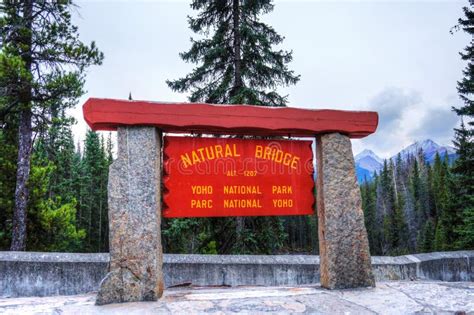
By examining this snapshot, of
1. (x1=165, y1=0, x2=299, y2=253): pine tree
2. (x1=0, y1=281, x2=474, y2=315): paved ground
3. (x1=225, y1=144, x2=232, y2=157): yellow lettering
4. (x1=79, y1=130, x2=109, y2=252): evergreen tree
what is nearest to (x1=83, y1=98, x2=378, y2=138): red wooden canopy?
(x1=225, y1=144, x2=232, y2=157): yellow lettering

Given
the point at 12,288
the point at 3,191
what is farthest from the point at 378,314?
the point at 3,191

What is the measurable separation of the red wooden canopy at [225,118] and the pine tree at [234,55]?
7835 mm

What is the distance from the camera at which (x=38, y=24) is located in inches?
439

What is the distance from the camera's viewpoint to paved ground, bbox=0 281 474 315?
3.50 metres

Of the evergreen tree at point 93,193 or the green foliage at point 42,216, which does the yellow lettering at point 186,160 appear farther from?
the evergreen tree at point 93,193

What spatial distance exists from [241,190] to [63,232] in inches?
406

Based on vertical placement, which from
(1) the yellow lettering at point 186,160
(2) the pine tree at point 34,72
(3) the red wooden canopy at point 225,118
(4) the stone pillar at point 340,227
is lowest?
(4) the stone pillar at point 340,227

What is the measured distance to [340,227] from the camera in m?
4.64

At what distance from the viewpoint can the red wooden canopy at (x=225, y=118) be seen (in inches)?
165

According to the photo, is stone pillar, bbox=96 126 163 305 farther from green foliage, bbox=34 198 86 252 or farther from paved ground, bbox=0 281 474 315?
green foliage, bbox=34 198 86 252

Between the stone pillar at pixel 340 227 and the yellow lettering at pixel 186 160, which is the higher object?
the yellow lettering at pixel 186 160

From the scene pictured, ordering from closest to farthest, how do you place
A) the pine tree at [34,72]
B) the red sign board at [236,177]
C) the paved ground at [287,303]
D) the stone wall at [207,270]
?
the paved ground at [287,303]
the red sign board at [236,177]
the stone wall at [207,270]
the pine tree at [34,72]

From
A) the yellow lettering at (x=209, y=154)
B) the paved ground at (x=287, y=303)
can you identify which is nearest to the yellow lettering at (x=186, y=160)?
the yellow lettering at (x=209, y=154)

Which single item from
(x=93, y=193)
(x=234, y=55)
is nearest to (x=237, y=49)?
(x=234, y=55)
